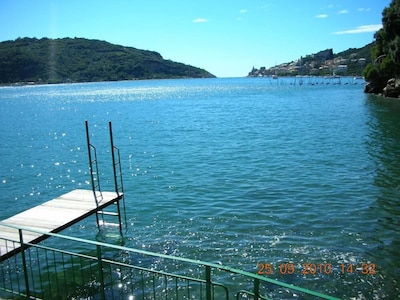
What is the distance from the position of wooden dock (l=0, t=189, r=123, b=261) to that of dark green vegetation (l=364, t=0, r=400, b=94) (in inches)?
2407

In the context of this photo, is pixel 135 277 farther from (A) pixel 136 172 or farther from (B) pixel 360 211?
(A) pixel 136 172

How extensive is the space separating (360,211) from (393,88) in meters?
57.6

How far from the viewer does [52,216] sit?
35.6 feet

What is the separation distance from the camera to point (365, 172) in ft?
64.0

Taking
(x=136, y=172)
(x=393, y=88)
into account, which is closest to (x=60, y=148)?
(x=136, y=172)

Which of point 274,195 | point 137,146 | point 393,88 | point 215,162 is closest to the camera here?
point 274,195

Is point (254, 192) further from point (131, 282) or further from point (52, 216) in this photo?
point (52, 216)
